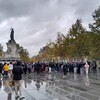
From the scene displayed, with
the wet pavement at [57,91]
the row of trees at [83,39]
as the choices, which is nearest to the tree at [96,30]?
the row of trees at [83,39]

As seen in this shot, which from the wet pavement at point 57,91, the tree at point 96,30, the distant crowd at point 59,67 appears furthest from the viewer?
the tree at point 96,30


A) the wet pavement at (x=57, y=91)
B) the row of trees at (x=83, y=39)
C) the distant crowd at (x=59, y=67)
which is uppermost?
the row of trees at (x=83, y=39)

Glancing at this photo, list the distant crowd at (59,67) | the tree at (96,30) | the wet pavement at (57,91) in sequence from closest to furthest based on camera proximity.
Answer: the wet pavement at (57,91), the distant crowd at (59,67), the tree at (96,30)

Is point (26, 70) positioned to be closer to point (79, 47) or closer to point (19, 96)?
point (79, 47)

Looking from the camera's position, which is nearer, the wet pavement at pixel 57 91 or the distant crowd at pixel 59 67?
the wet pavement at pixel 57 91

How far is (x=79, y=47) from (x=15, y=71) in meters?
48.9

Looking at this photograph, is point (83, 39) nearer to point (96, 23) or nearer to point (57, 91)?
point (96, 23)

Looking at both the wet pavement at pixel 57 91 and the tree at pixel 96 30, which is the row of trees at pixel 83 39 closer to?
the tree at pixel 96 30

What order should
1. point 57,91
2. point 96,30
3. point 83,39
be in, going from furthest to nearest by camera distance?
1. point 83,39
2. point 96,30
3. point 57,91

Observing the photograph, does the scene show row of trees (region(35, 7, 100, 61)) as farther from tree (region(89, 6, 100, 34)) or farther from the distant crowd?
the distant crowd

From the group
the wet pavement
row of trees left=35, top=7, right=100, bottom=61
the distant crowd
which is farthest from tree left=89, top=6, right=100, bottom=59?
the wet pavement

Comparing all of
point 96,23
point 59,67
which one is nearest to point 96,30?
point 96,23

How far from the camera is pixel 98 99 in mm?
14320

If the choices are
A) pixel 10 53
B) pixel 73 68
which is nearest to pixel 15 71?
pixel 73 68
